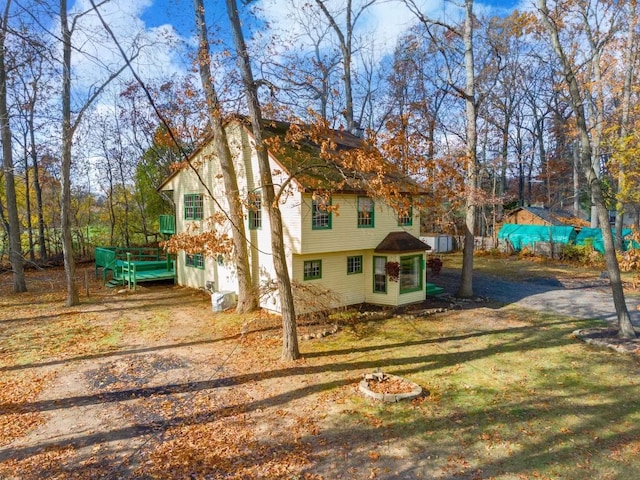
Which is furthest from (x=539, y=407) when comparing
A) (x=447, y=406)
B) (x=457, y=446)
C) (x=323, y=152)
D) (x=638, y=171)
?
(x=638, y=171)

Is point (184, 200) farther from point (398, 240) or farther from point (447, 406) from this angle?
point (447, 406)

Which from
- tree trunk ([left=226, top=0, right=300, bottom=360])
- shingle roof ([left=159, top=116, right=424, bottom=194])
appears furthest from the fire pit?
shingle roof ([left=159, top=116, right=424, bottom=194])

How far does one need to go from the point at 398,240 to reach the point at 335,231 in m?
2.93

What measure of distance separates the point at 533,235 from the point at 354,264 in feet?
69.7

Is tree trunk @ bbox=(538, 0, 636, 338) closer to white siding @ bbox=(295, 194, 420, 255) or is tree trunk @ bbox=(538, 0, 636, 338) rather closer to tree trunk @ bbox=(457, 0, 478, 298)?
tree trunk @ bbox=(457, 0, 478, 298)

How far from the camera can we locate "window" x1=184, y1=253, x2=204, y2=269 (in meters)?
18.2

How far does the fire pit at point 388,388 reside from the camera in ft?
25.9

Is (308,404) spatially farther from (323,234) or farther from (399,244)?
(399,244)

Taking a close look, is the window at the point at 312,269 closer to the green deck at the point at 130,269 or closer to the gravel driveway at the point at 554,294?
the gravel driveway at the point at 554,294

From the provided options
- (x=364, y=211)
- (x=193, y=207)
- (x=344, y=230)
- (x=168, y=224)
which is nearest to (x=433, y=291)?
(x=364, y=211)

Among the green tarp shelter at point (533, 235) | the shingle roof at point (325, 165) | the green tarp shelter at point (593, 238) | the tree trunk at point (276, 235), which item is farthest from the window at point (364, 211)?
the green tarp shelter at point (593, 238)

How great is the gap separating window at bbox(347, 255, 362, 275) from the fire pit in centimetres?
698

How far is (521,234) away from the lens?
103 feet

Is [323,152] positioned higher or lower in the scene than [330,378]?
higher
